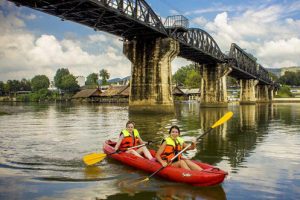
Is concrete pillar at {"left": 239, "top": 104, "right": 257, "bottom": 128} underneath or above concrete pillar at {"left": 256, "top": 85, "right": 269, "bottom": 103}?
underneath

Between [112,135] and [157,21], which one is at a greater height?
[157,21]

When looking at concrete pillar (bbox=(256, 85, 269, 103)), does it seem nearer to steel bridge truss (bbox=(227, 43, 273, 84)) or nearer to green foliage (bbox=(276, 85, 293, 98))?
green foliage (bbox=(276, 85, 293, 98))

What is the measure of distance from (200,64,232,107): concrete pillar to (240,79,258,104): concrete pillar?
3422cm

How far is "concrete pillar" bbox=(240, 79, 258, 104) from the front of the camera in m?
111

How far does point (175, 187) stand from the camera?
10.4 m

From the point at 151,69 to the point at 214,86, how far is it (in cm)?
3372

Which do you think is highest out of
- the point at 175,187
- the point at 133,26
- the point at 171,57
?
the point at 133,26

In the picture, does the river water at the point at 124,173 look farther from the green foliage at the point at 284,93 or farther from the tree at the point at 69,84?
the green foliage at the point at 284,93

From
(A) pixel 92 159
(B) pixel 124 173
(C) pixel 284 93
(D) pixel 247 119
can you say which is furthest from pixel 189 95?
(B) pixel 124 173

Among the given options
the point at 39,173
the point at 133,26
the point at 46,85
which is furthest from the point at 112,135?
the point at 46,85

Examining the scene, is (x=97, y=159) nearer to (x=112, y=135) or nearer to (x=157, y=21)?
(x=112, y=135)

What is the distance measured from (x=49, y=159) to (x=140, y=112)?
3294cm

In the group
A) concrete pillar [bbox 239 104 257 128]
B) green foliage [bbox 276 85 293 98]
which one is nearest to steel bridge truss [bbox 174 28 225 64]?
concrete pillar [bbox 239 104 257 128]

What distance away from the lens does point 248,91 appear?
375 feet
